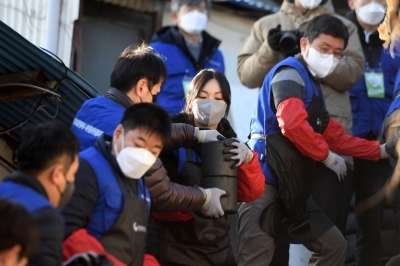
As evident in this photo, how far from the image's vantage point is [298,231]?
6.06m

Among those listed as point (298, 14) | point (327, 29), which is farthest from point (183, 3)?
point (327, 29)

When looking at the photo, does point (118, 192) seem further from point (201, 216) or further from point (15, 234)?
point (201, 216)

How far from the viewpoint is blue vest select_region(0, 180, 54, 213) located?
364 cm

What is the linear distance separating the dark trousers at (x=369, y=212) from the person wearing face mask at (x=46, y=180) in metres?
3.72

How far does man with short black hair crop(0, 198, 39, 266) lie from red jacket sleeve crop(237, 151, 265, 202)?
2.06 metres

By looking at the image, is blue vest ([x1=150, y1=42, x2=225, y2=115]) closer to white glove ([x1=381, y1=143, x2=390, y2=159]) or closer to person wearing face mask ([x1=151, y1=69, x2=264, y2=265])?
white glove ([x1=381, y1=143, x2=390, y2=159])

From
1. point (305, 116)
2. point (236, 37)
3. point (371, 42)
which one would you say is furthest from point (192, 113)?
point (236, 37)

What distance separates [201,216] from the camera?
16.9 feet

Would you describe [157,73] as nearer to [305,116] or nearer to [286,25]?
[305,116]

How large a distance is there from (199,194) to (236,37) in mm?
7031

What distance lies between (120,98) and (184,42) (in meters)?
3.21

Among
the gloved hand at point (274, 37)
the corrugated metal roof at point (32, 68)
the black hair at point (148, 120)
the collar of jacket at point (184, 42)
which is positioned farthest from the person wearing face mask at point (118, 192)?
the collar of jacket at point (184, 42)

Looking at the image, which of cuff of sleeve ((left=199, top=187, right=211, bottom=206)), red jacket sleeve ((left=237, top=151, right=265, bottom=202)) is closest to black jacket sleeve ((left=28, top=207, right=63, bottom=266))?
cuff of sleeve ((left=199, top=187, right=211, bottom=206))

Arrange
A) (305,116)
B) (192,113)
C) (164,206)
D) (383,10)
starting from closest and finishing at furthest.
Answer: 1. (164,206)
2. (192,113)
3. (305,116)
4. (383,10)
